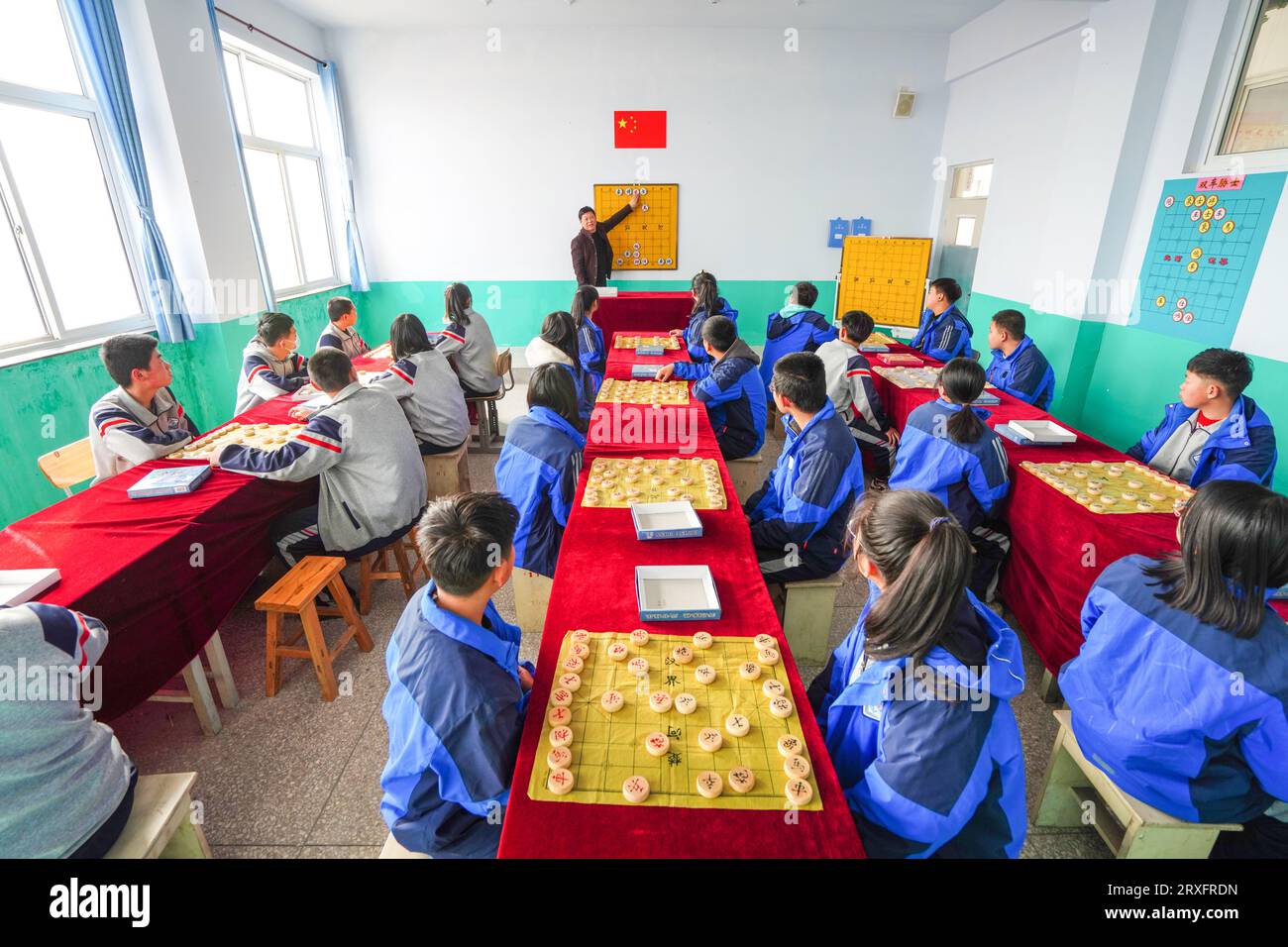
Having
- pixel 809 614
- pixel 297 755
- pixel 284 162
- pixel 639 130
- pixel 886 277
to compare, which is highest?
pixel 639 130

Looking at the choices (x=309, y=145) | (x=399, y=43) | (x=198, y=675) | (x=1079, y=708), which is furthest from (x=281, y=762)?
(x=399, y=43)

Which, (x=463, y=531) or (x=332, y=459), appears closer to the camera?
(x=463, y=531)

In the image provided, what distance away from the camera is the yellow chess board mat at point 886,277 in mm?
6836

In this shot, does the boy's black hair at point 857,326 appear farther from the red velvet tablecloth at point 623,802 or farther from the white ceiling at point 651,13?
the white ceiling at point 651,13

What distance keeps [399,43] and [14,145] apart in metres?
4.16

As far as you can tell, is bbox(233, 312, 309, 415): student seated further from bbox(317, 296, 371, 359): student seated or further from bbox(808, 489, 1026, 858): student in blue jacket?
bbox(808, 489, 1026, 858): student in blue jacket

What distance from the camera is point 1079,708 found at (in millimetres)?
1664

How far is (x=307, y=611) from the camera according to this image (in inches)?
92.7

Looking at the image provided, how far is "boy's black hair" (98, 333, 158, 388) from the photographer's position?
263 centimetres

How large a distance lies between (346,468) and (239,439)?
63 centimetres

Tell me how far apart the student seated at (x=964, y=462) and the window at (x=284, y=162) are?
18.0ft

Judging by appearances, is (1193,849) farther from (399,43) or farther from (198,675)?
(399,43)

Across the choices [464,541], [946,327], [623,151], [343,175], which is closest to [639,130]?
[623,151]

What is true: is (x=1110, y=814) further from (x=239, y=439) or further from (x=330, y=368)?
(x=239, y=439)
